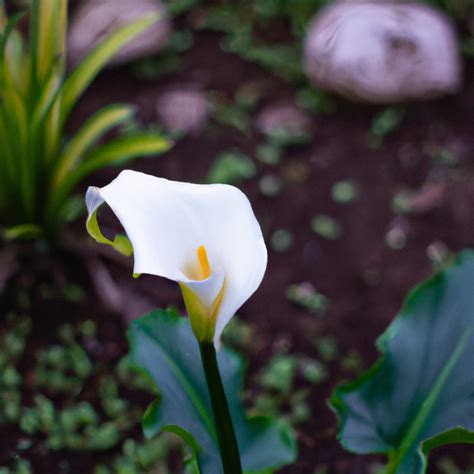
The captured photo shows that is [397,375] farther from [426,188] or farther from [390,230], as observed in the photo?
[426,188]

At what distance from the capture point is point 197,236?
2.37ft

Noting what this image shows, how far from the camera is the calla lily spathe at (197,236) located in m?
0.68

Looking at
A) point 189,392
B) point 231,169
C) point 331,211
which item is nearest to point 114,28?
point 231,169

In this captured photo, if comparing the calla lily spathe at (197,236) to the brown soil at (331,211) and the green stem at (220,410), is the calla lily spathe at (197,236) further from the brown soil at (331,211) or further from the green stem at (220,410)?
the brown soil at (331,211)

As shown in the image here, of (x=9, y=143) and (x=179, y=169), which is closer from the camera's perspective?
(x=9, y=143)

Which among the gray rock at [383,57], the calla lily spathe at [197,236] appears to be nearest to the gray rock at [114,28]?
the gray rock at [383,57]

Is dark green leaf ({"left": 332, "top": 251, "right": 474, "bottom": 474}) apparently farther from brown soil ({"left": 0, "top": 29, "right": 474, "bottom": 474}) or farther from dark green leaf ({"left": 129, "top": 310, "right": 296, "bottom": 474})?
brown soil ({"left": 0, "top": 29, "right": 474, "bottom": 474})

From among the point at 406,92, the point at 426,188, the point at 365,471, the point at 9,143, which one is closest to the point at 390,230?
the point at 426,188

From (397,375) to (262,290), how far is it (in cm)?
75

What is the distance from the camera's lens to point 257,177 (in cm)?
211

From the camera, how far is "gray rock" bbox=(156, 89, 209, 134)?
2.26m

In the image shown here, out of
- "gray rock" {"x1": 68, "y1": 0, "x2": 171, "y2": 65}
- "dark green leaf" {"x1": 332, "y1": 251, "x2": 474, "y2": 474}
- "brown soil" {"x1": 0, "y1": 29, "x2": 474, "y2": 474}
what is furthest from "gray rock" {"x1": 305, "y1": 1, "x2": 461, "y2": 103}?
"dark green leaf" {"x1": 332, "y1": 251, "x2": 474, "y2": 474}

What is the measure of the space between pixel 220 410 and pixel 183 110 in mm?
1625

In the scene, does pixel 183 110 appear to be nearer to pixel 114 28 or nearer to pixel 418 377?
pixel 114 28
